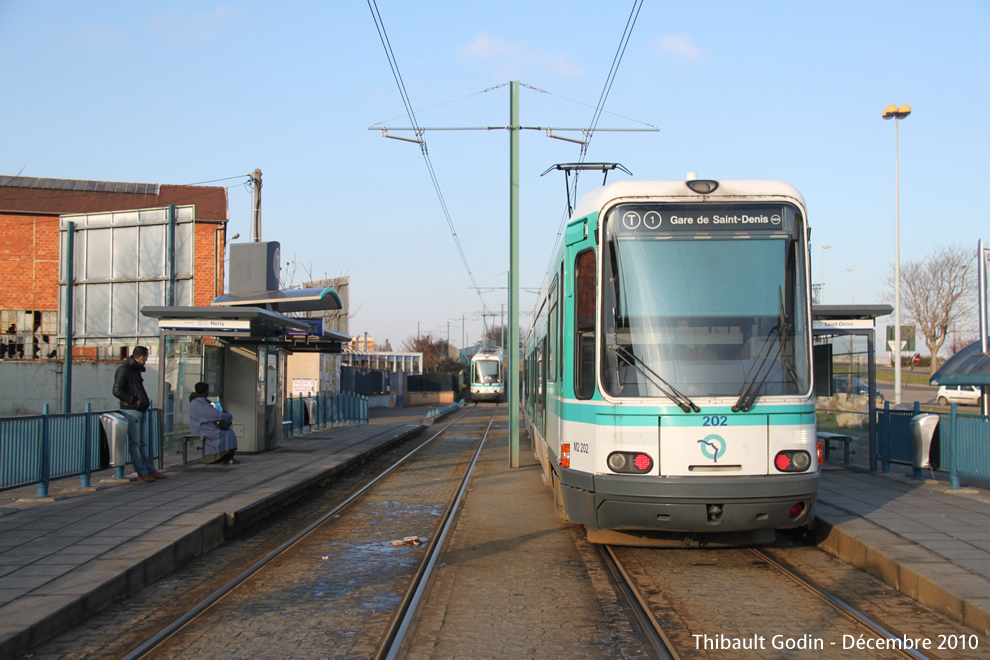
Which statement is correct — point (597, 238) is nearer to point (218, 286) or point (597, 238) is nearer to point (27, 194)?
point (218, 286)

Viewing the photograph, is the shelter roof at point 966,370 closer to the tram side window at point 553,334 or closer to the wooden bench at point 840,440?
the wooden bench at point 840,440

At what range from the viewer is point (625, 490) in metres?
6.73

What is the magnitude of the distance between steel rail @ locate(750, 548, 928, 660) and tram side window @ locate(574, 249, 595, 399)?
87.3 inches

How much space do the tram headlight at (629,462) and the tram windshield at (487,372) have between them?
4372 cm

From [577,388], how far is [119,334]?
19.5 meters

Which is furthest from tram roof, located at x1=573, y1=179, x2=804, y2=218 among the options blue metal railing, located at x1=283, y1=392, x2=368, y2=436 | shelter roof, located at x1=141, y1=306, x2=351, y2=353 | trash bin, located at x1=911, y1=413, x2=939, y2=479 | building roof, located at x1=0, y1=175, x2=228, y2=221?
building roof, located at x1=0, y1=175, x2=228, y2=221

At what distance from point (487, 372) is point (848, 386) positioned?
3807 centimetres

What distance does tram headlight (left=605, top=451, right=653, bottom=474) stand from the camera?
6766 millimetres

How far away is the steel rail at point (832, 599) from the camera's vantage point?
5.05 m

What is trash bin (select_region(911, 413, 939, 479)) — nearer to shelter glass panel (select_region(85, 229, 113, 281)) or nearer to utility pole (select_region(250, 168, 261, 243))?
utility pole (select_region(250, 168, 261, 243))

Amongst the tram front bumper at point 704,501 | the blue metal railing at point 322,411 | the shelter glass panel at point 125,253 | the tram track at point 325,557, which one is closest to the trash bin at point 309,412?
the blue metal railing at point 322,411

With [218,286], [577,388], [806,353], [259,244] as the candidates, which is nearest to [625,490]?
[577,388]

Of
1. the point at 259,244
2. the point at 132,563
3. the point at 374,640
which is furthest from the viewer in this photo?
the point at 259,244

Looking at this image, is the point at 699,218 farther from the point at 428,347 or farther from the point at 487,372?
the point at 428,347
